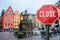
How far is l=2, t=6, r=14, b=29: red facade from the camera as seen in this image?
4.65ft

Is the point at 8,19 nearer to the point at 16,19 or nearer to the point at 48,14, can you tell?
the point at 16,19

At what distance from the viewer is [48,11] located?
2.40 feet

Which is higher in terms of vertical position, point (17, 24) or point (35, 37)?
point (17, 24)

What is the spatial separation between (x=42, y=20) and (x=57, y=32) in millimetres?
830

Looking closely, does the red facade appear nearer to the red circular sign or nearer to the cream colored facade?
the cream colored facade

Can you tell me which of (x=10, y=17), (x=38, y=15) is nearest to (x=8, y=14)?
(x=10, y=17)

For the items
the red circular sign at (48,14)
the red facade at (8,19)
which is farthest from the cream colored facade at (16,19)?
the red circular sign at (48,14)

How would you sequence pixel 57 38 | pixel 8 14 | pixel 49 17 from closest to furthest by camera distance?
pixel 49 17 → pixel 8 14 → pixel 57 38

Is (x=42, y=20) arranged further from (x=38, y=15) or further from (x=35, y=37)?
(x=35, y=37)

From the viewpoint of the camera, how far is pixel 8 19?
58.4 inches

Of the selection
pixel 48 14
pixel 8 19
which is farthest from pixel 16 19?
pixel 48 14

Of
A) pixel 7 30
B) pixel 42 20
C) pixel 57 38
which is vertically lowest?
pixel 57 38

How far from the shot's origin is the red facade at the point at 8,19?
1418 mm

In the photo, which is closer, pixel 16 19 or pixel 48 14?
pixel 48 14
